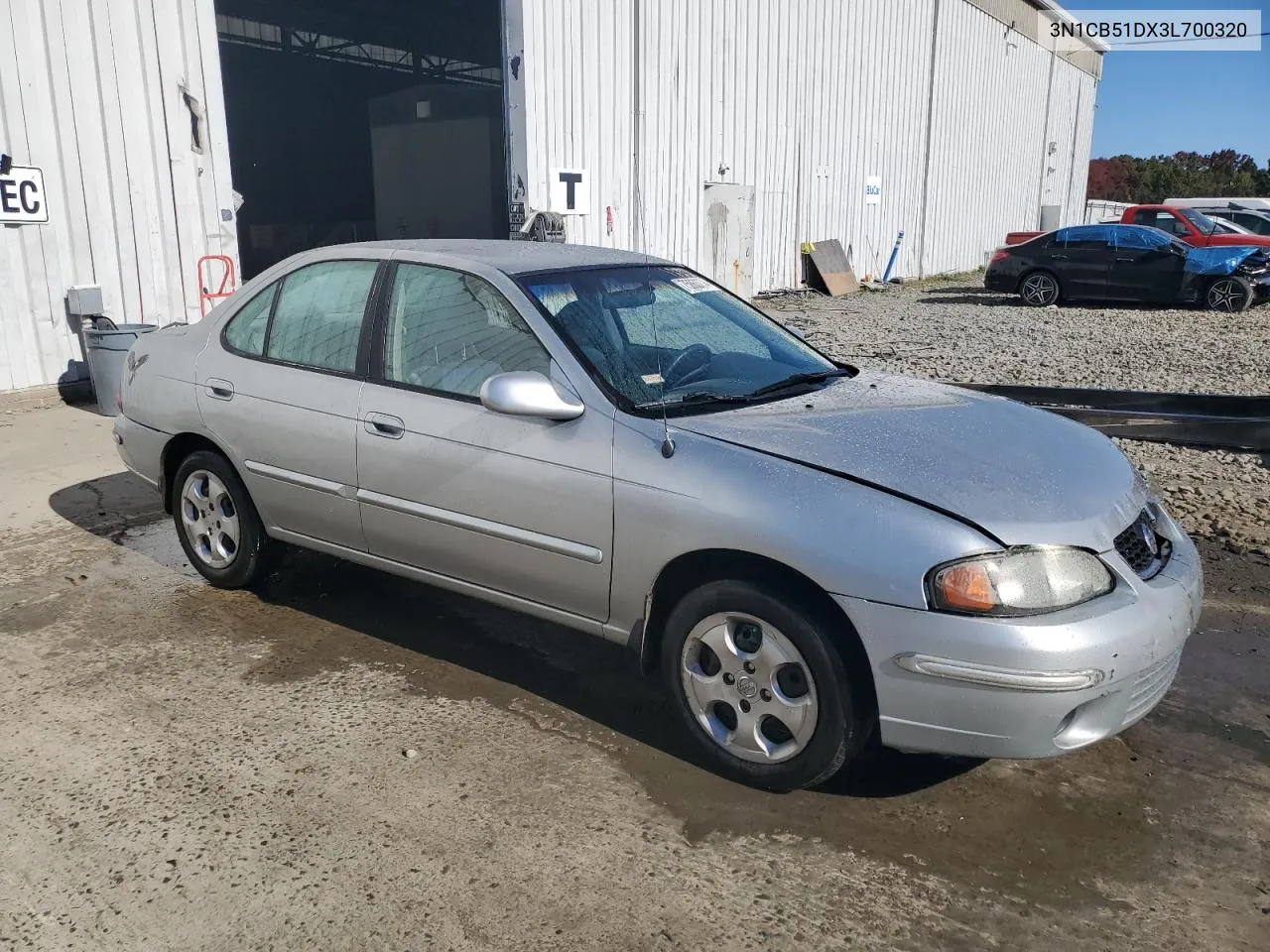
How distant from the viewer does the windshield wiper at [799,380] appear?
3.71m

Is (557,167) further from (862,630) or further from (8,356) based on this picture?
(862,630)

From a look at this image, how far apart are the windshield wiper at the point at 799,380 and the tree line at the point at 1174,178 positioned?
61296 mm

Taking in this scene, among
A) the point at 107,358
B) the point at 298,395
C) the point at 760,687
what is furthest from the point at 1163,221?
the point at 760,687

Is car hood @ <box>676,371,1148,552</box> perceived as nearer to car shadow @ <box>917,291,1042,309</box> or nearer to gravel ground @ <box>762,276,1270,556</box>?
gravel ground @ <box>762,276,1270,556</box>

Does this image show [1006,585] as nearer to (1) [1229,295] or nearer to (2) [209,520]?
(2) [209,520]

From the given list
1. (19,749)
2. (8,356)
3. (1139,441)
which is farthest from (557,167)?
(19,749)

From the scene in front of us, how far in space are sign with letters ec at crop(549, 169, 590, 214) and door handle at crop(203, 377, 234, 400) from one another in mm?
9516

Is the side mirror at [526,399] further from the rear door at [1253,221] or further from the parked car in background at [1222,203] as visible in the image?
the parked car in background at [1222,203]

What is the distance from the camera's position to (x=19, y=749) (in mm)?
3387

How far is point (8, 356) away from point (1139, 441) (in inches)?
361

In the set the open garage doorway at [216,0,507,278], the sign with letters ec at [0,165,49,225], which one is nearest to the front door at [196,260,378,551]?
A: the sign with letters ec at [0,165,49,225]

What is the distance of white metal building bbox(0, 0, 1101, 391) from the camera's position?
8.99m

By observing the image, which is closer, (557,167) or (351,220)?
(557,167)

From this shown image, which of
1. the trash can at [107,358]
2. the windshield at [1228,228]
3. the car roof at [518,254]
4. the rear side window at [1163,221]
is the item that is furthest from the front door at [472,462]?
the windshield at [1228,228]
